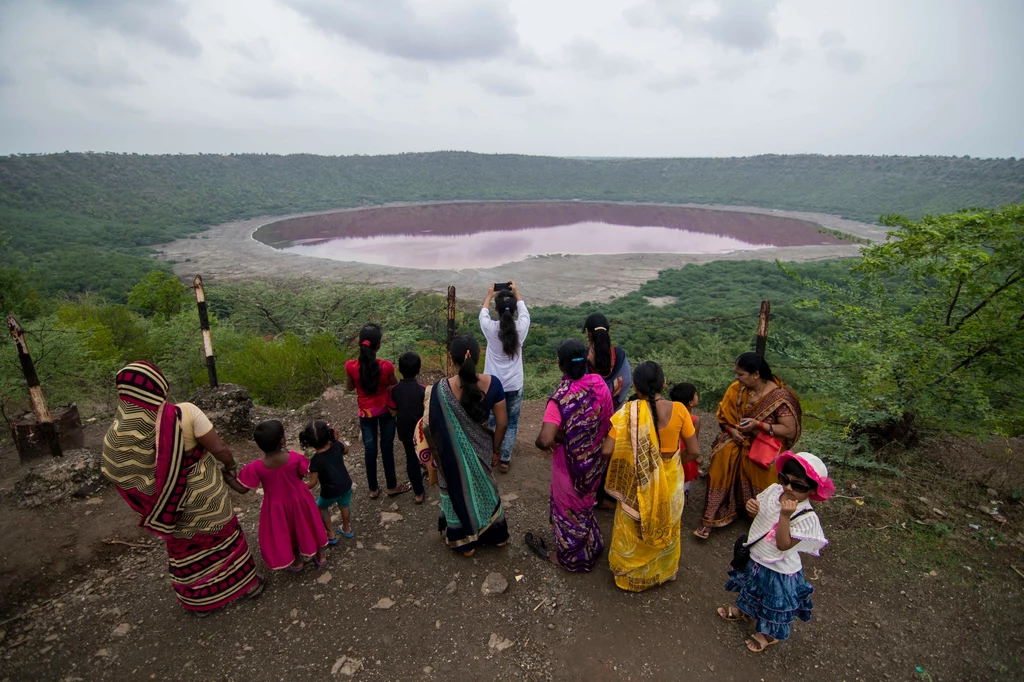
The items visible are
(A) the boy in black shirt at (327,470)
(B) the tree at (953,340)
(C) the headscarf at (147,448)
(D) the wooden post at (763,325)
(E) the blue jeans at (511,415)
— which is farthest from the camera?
(D) the wooden post at (763,325)

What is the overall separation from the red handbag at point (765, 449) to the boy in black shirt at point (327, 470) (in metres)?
2.77

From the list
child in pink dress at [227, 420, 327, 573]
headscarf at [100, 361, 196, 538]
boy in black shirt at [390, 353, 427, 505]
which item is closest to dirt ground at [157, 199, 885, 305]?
boy in black shirt at [390, 353, 427, 505]

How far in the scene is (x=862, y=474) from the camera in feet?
15.6

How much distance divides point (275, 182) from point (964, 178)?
89109 mm

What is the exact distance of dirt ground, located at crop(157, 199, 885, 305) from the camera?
1066 inches

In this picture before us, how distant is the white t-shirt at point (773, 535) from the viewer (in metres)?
2.49

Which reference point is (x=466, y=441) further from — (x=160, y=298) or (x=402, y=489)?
(x=160, y=298)

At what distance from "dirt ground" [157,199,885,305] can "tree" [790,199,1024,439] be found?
63.5 ft

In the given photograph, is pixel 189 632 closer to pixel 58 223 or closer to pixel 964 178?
pixel 58 223

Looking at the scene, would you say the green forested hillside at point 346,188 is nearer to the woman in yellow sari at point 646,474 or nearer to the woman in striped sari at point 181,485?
the woman in striped sari at point 181,485

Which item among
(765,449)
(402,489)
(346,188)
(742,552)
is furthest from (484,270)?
(346,188)

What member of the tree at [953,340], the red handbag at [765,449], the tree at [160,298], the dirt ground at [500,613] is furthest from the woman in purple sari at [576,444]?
the tree at [160,298]

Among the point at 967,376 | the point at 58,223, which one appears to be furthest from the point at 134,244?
the point at 967,376

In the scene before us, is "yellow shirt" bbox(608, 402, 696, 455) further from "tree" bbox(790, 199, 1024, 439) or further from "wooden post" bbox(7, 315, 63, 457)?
"wooden post" bbox(7, 315, 63, 457)
